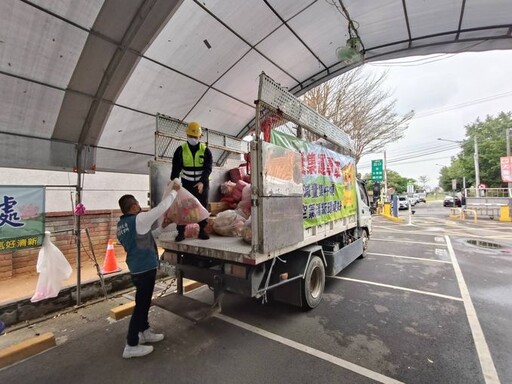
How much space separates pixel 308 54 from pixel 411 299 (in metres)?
5.40

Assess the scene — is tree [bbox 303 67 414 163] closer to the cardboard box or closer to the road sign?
the road sign

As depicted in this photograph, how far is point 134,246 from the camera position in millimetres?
2854

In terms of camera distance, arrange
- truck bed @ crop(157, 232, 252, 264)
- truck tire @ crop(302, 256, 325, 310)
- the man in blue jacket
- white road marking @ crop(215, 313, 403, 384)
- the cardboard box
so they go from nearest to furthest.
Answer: white road marking @ crop(215, 313, 403, 384) → the man in blue jacket → truck bed @ crop(157, 232, 252, 264) → truck tire @ crop(302, 256, 325, 310) → the cardboard box

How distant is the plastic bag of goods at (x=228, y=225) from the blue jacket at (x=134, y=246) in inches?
46.0

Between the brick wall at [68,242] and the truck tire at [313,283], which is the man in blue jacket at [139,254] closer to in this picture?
the truck tire at [313,283]

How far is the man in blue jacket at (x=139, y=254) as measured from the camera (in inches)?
110

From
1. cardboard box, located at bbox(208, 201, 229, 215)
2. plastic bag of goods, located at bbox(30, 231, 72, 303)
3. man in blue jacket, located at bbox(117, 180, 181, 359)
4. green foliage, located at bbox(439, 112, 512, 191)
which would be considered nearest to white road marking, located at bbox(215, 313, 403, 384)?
man in blue jacket, located at bbox(117, 180, 181, 359)

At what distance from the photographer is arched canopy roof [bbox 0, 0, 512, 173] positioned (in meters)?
3.60

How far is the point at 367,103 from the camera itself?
14.8 m

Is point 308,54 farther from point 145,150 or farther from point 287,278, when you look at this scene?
point 287,278

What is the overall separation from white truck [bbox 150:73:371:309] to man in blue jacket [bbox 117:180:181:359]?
61cm

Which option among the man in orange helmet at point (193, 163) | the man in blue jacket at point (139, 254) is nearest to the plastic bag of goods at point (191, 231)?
the man in orange helmet at point (193, 163)

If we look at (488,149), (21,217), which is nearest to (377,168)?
(21,217)

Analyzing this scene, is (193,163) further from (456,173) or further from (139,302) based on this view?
(456,173)
